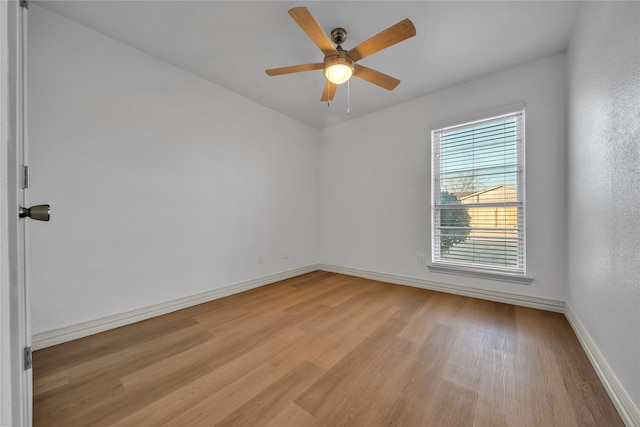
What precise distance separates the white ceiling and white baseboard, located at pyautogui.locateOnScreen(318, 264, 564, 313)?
259 cm

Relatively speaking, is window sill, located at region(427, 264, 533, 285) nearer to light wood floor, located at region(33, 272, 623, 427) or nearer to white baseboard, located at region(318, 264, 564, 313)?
white baseboard, located at region(318, 264, 564, 313)

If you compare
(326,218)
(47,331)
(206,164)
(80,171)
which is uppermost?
(206,164)

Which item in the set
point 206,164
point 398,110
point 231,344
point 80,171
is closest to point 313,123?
point 398,110

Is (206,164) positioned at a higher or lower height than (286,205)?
higher

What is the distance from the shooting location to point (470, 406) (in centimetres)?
134

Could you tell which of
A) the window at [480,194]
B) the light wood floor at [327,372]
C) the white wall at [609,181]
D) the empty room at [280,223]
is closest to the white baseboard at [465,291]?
the empty room at [280,223]

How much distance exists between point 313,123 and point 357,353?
3.70 meters

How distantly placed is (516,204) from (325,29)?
2743 mm

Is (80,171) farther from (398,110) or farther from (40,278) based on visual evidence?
(398,110)

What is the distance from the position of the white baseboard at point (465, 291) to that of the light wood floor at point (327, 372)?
133 mm

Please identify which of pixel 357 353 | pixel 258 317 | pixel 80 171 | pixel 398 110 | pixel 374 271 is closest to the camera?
pixel 357 353

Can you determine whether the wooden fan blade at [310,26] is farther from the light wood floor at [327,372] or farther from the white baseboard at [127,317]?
the white baseboard at [127,317]

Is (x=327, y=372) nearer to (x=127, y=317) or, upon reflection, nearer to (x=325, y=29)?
(x=127, y=317)

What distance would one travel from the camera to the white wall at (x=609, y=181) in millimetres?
1196
